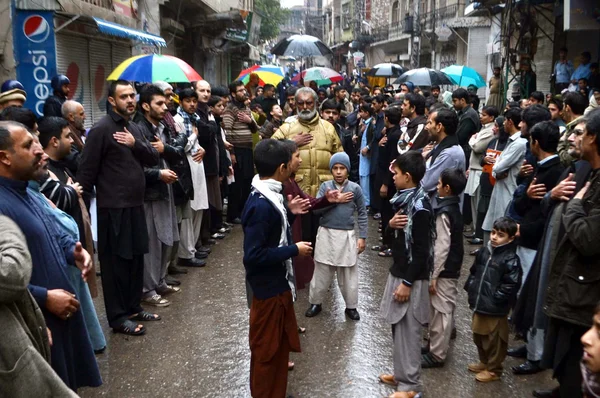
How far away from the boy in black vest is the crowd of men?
2 centimetres

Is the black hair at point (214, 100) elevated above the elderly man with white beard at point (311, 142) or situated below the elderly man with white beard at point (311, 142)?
above

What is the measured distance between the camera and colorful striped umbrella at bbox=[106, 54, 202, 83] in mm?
6907

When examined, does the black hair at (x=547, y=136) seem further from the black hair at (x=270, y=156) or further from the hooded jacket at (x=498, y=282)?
the black hair at (x=270, y=156)

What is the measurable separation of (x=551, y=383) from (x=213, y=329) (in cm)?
272

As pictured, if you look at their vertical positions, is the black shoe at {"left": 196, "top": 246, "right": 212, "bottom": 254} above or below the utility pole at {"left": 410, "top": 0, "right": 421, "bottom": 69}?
below

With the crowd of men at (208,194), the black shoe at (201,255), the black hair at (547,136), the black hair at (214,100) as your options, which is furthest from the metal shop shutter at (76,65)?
the black hair at (547,136)

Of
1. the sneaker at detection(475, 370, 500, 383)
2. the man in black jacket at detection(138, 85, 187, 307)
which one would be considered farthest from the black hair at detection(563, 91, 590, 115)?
the man in black jacket at detection(138, 85, 187, 307)

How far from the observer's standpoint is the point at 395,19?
39719 mm

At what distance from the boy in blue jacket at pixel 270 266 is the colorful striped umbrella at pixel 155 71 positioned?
376 centimetres

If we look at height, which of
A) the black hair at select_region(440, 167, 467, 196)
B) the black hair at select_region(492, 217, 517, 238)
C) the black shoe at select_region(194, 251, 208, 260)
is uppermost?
the black hair at select_region(440, 167, 467, 196)

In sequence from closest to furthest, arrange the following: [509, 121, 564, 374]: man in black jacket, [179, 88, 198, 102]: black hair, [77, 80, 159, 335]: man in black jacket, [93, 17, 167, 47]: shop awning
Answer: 1. [509, 121, 564, 374]: man in black jacket
2. [77, 80, 159, 335]: man in black jacket
3. [179, 88, 198, 102]: black hair
4. [93, 17, 167, 47]: shop awning

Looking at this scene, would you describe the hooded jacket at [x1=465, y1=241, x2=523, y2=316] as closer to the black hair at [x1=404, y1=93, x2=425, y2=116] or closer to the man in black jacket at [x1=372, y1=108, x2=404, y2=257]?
the man in black jacket at [x1=372, y1=108, x2=404, y2=257]

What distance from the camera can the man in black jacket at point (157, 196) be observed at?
5418 millimetres

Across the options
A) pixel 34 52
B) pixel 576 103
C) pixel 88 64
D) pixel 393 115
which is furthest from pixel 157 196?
pixel 88 64
